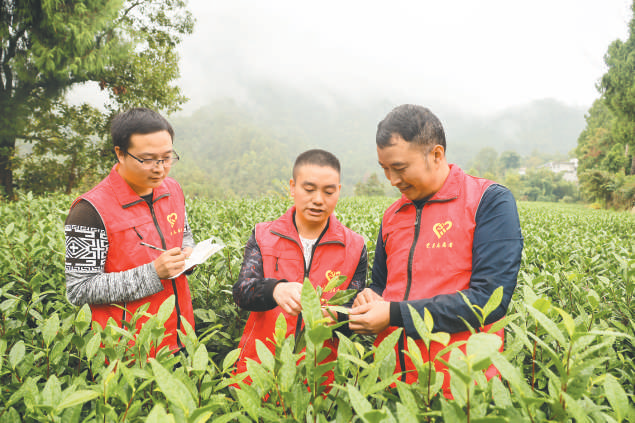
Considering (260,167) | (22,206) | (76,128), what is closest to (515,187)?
(260,167)

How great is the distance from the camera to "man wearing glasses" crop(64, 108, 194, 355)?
4.86 ft

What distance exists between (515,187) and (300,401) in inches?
2910

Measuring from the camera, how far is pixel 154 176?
5.45 feet

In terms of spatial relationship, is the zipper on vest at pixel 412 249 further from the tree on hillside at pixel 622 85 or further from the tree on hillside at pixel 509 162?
the tree on hillside at pixel 509 162

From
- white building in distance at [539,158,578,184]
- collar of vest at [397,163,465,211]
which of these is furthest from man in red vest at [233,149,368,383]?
white building in distance at [539,158,578,184]

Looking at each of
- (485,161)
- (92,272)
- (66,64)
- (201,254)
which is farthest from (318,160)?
(485,161)

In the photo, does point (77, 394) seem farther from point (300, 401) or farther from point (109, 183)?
point (109, 183)

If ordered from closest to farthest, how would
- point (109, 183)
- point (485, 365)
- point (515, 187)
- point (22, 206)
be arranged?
point (485, 365) → point (109, 183) → point (22, 206) → point (515, 187)

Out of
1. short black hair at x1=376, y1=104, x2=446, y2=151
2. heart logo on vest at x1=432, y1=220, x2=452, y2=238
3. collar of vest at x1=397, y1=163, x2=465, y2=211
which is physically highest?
short black hair at x1=376, y1=104, x2=446, y2=151

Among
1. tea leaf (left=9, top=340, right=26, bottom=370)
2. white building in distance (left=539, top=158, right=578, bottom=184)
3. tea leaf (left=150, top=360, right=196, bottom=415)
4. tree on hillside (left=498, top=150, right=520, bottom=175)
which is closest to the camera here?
tea leaf (left=150, top=360, right=196, bottom=415)

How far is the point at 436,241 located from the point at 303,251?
62 cm

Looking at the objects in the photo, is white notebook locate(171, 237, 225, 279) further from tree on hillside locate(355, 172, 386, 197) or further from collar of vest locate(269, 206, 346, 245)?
tree on hillside locate(355, 172, 386, 197)

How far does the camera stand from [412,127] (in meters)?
1.34

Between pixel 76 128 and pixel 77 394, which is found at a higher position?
pixel 76 128
